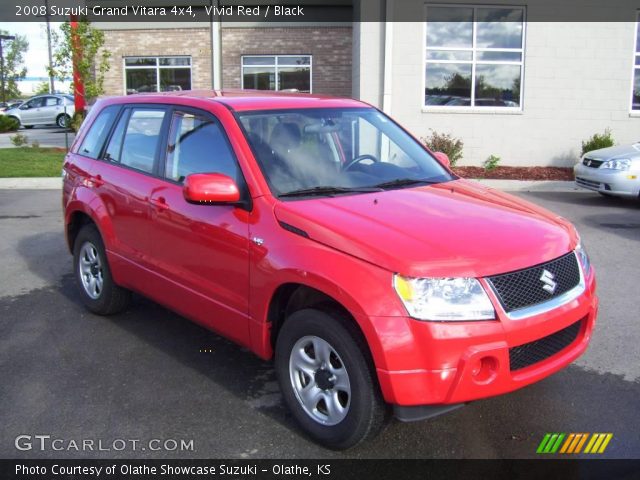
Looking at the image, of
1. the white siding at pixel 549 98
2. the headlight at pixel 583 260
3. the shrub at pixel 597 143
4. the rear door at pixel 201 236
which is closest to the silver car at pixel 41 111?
the white siding at pixel 549 98

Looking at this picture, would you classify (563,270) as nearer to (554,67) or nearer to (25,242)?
(25,242)

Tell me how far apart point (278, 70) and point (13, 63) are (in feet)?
127

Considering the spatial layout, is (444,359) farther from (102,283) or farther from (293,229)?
(102,283)

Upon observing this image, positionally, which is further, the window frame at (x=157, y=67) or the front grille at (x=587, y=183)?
the window frame at (x=157, y=67)

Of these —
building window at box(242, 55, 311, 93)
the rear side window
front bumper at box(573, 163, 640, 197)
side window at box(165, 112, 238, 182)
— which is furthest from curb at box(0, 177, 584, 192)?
side window at box(165, 112, 238, 182)

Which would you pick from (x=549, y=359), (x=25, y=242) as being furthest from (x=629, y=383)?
(x=25, y=242)

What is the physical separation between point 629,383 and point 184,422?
9.40 ft

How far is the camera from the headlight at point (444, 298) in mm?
3164

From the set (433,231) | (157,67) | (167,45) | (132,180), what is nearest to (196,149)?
(132,180)

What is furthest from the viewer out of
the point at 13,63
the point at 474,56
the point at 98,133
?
the point at 13,63

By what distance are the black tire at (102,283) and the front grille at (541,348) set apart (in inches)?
137

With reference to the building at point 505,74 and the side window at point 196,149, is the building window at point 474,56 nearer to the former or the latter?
the building at point 505,74

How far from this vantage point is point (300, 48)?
2189cm

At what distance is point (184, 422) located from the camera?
3918 millimetres
